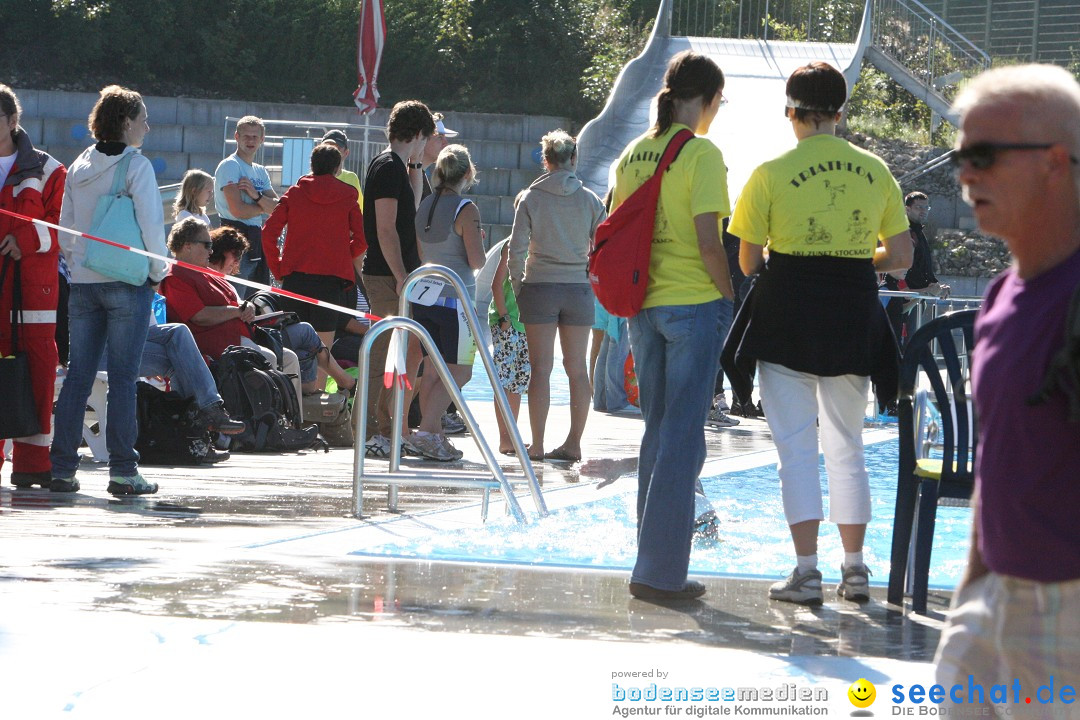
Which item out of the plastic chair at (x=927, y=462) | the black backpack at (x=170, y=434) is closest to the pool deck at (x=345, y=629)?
the plastic chair at (x=927, y=462)

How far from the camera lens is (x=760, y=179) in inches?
211

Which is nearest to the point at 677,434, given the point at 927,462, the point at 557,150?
the point at 927,462

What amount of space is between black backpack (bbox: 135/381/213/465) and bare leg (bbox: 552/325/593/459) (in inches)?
80.2

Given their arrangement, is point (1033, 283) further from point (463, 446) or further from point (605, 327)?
point (605, 327)

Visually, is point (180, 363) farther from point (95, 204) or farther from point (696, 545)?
point (696, 545)

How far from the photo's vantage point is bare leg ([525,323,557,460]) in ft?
31.0

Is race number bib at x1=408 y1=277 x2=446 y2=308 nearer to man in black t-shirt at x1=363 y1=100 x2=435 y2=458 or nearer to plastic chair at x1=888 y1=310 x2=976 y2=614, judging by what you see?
man in black t-shirt at x1=363 y1=100 x2=435 y2=458

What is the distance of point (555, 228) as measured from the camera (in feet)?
30.6

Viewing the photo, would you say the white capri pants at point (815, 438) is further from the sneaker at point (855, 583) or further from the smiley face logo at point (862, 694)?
the smiley face logo at point (862, 694)

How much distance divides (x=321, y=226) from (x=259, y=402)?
4.07 ft

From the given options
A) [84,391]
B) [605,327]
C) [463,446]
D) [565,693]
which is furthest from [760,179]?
[605,327]

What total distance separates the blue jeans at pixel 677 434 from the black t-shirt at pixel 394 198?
159 inches

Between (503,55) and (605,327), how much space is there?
19.7 m

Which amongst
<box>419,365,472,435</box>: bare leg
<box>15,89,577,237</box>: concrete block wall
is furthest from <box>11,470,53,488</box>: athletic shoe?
<box>15,89,577,237</box>: concrete block wall
